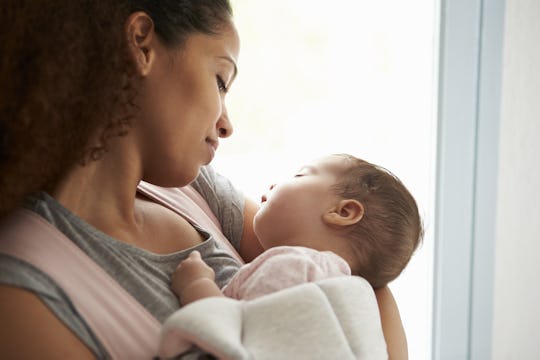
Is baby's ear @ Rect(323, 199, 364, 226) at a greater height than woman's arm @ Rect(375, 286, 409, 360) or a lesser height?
greater

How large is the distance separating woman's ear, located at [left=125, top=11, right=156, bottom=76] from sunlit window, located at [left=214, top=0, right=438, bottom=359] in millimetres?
1223

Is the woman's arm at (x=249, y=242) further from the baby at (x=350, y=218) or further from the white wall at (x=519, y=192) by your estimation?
the white wall at (x=519, y=192)

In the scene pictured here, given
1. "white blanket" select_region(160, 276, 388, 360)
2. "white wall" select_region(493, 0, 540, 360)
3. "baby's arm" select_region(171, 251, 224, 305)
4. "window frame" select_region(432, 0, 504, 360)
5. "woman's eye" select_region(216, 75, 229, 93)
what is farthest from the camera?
"window frame" select_region(432, 0, 504, 360)

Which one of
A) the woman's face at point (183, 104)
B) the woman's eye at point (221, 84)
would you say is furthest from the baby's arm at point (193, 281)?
the woman's eye at point (221, 84)

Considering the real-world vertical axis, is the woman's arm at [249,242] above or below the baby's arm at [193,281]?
below

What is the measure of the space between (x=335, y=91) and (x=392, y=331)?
1.25 metres

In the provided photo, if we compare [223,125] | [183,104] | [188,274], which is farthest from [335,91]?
[188,274]

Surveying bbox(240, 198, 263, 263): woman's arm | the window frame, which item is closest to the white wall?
the window frame

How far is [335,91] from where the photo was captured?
243cm

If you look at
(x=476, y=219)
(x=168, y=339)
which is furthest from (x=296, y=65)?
(x=168, y=339)

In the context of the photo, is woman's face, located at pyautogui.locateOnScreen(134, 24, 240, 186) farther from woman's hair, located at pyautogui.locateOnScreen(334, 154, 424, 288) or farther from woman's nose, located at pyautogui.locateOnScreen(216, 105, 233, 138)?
woman's hair, located at pyautogui.locateOnScreen(334, 154, 424, 288)

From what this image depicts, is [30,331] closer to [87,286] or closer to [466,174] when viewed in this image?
[87,286]

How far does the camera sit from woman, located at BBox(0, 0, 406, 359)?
37.4 inches

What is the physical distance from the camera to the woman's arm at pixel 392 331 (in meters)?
1.34
